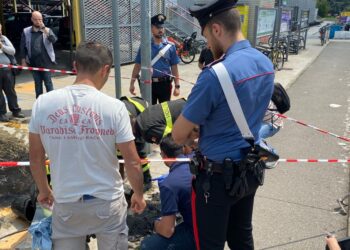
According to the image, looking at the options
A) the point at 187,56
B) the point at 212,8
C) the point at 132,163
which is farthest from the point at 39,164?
the point at 187,56

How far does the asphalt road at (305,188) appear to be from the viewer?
3.62m

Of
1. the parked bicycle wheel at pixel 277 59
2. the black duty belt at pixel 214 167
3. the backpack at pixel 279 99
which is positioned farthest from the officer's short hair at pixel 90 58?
the parked bicycle wheel at pixel 277 59

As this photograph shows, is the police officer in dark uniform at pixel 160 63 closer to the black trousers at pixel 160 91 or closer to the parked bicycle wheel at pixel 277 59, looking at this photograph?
the black trousers at pixel 160 91

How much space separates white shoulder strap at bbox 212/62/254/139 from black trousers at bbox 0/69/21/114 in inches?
218

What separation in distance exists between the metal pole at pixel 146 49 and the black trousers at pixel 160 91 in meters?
0.59

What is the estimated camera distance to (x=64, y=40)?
15.1m

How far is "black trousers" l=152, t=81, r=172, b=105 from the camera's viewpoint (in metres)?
5.68

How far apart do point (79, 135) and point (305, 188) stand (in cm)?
340

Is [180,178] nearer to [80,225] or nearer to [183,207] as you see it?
[183,207]

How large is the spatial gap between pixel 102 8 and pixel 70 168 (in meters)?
10.7

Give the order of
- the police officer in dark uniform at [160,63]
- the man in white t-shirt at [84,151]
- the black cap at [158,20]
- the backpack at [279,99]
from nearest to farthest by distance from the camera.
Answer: the man in white t-shirt at [84,151] < the backpack at [279,99] < the black cap at [158,20] < the police officer in dark uniform at [160,63]

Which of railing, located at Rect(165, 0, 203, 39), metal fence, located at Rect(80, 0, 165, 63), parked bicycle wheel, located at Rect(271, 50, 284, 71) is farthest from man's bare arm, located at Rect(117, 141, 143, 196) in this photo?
railing, located at Rect(165, 0, 203, 39)

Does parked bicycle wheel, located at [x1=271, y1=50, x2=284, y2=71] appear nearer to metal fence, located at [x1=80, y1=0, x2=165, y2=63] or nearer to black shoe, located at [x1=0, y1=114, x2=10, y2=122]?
metal fence, located at [x1=80, y1=0, x2=165, y2=63]

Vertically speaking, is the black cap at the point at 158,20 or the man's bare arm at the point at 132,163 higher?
the black cap at the point at 158,20
